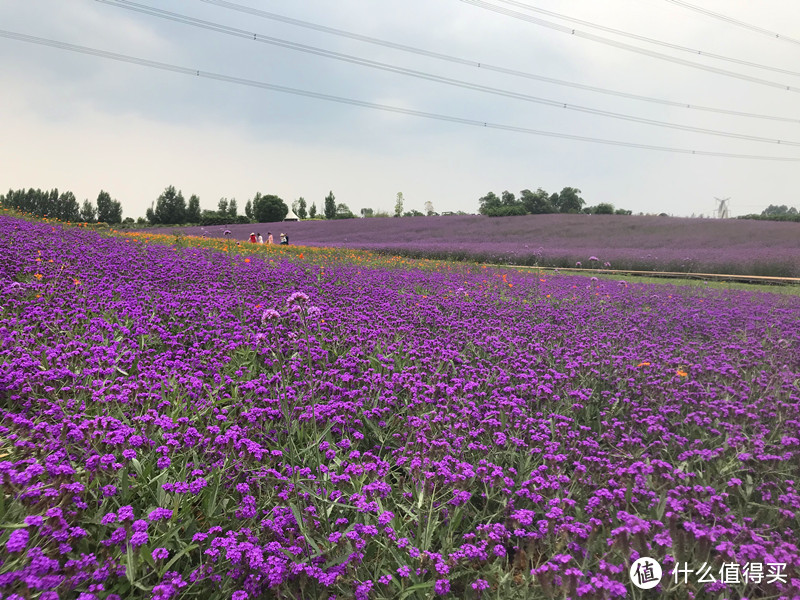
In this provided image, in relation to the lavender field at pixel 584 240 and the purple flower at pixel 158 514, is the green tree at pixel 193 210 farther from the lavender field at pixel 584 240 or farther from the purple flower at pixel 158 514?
the purple flower at pixel 158 514

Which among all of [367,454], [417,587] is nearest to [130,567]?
[417,587]

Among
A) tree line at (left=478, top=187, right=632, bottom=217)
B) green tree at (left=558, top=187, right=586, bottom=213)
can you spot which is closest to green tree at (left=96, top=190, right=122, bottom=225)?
tree line at (left=478, top=187, right=632, bottom=217)

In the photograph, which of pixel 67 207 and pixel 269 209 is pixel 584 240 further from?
pixel 67 207

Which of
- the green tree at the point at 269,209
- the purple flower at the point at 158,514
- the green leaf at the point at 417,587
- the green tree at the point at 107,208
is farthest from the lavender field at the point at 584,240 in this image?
the green tree at the point at 107,208

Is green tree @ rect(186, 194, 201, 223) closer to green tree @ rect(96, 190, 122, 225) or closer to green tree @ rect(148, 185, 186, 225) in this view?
green tree @ rect(148, 185, 186, 225)

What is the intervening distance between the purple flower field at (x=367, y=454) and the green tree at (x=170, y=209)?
62.8m

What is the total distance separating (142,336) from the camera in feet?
12.2

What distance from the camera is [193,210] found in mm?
63281

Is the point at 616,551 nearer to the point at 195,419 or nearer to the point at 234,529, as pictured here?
the point at 234,529

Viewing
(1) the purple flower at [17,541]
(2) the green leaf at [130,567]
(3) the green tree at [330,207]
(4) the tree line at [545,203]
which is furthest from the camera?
(3) the green tree at [330,207]

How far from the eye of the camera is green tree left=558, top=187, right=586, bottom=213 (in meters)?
75.8

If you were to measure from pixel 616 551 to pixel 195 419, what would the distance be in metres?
2.31

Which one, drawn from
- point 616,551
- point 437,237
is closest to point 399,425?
point 616,551

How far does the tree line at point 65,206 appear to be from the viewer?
6512 centimetres
